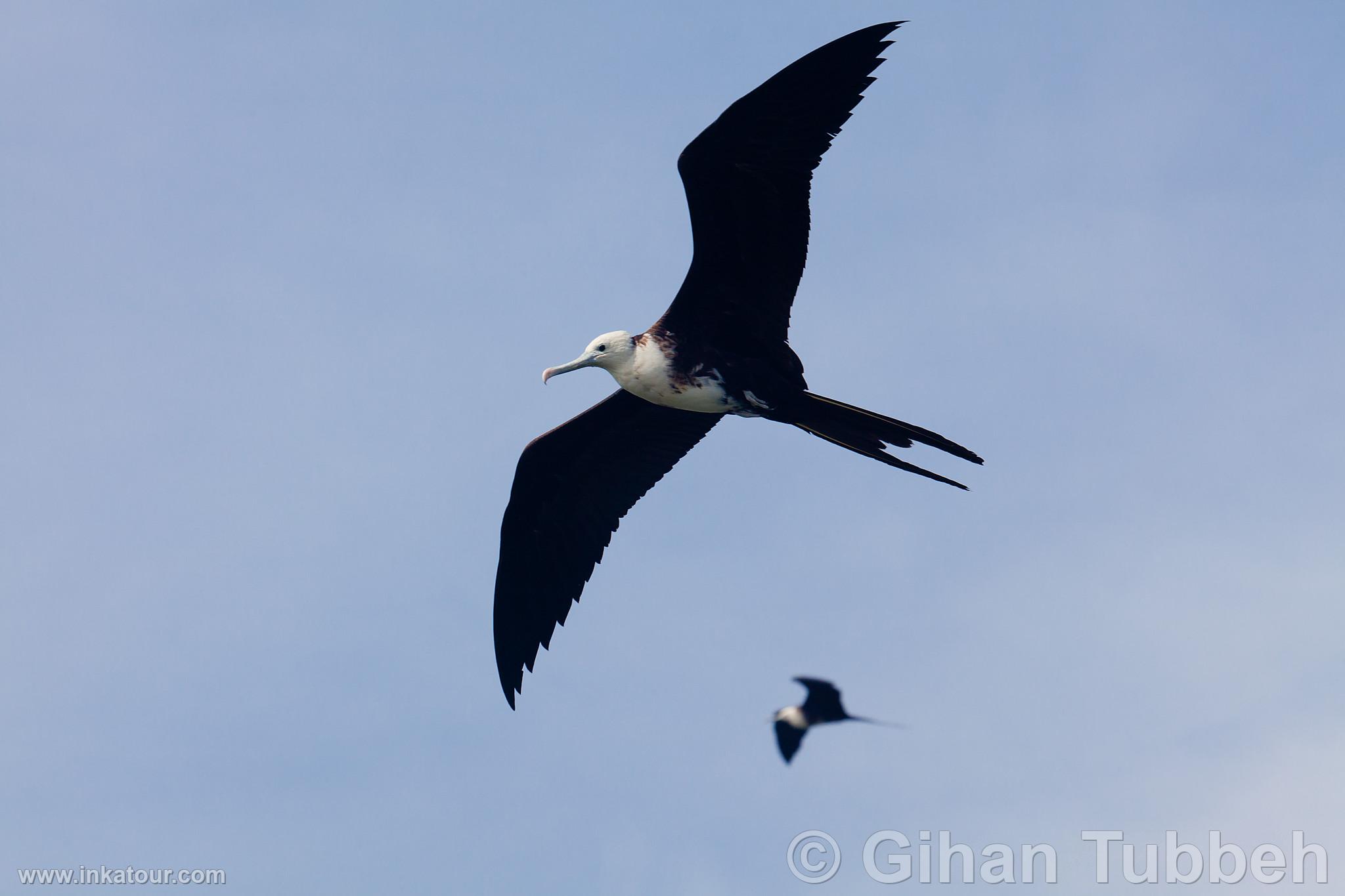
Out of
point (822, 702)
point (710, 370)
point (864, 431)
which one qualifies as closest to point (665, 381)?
point (710, 370)

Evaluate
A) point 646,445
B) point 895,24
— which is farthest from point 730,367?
point 895,24

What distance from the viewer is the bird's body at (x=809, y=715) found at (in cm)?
805

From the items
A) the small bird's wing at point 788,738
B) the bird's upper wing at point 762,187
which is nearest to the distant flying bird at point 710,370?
the bird's upper wing at point 762,187

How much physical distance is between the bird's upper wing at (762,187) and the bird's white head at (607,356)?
23 centimetres

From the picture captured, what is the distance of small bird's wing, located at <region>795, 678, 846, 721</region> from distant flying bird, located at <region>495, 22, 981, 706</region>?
1.06 meters

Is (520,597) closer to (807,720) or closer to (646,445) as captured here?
(646,445)

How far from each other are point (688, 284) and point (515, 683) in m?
2.50

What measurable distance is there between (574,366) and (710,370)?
66 centimetres

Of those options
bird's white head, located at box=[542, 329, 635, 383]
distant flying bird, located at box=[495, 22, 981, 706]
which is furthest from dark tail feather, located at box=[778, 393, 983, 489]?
bird's white head, located at box=[542, 329, 635, 383]

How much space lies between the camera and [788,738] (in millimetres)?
8117

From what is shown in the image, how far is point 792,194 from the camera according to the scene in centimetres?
786

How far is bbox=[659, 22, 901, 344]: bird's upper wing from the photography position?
761cm

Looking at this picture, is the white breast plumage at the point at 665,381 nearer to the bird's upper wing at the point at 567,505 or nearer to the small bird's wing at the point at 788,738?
the bird's upper wing at the point at 567,505

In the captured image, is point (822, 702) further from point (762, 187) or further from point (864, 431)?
point (762, 187)
